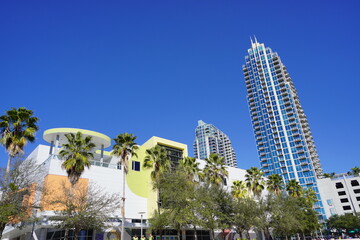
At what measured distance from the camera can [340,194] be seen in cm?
9675

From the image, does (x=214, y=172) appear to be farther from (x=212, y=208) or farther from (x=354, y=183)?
(x=354, y=183)

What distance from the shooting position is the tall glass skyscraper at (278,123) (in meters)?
107

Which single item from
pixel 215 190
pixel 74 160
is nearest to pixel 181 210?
pixel 215 190

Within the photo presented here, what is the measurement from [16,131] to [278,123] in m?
111

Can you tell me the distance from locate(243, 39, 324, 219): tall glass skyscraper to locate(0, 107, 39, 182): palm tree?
338 feet

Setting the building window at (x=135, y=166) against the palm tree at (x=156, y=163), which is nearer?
the palm tree at (x=156, y=163)

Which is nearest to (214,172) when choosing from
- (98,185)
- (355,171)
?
(98,185)

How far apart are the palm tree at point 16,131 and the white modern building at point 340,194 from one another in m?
104

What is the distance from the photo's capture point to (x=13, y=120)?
26422mm

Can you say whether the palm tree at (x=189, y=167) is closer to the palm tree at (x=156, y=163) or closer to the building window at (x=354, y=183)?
the palm tree at (x=156, y=163)

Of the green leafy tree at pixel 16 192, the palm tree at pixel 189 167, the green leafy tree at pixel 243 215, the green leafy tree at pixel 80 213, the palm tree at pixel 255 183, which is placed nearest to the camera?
the green leafy tree at pixel 16 192

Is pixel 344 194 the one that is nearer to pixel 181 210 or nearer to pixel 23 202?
pixel 181 210

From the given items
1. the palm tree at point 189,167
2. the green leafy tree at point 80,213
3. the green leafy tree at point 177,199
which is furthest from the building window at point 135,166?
the green leafy tree at point 80,213

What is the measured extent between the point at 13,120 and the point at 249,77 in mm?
127087
